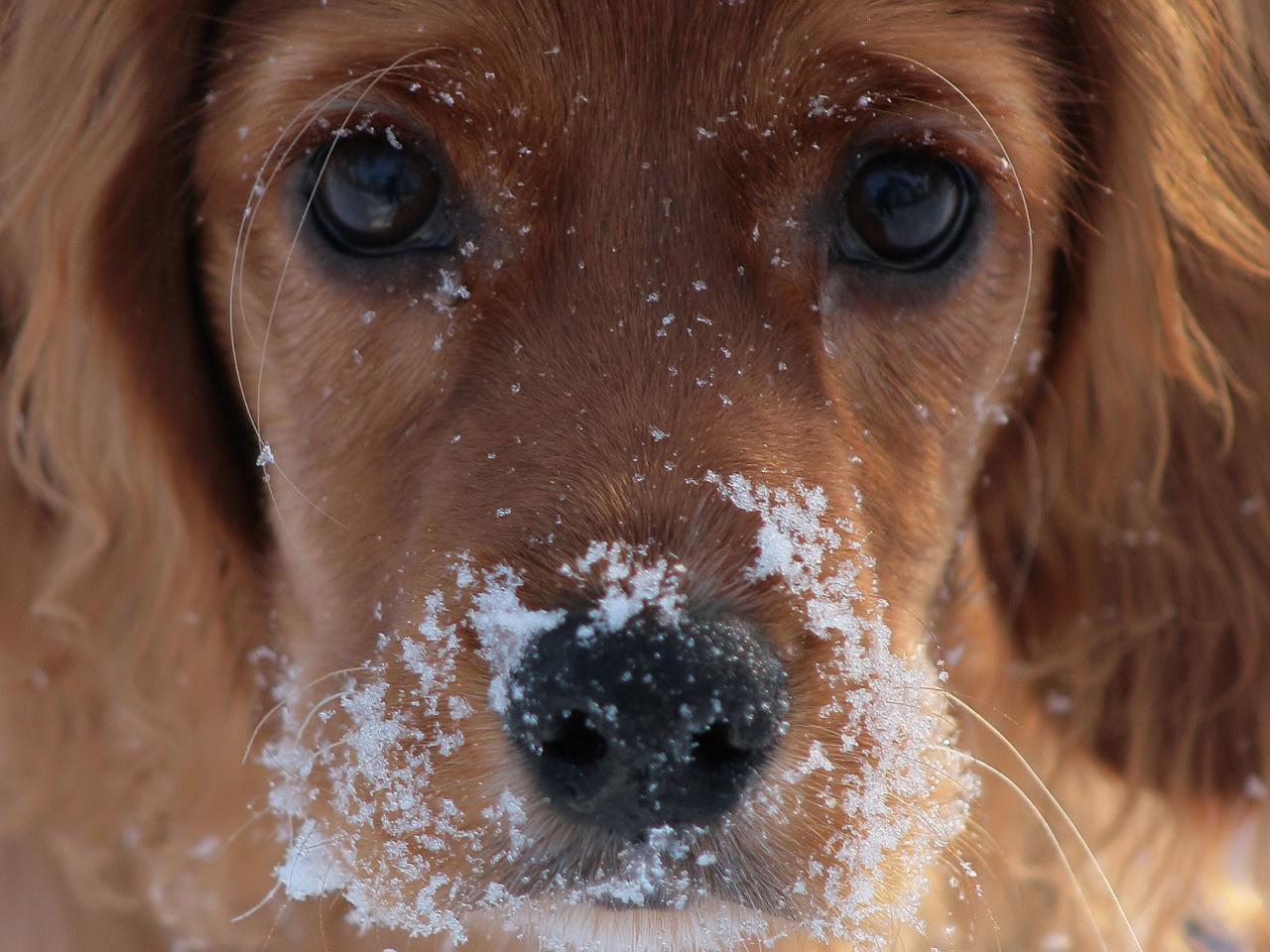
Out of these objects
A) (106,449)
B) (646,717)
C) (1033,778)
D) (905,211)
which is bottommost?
(1033,778)

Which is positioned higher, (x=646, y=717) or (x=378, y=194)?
(x=378, y=194)

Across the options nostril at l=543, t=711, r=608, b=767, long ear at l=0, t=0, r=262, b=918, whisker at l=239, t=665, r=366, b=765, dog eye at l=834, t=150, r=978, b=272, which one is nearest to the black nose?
nostril at l=543, t=711, r=608, b=767

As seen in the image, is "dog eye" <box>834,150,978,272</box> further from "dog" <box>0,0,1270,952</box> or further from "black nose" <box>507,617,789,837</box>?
"black nose" <box>507,617,789,837</box>

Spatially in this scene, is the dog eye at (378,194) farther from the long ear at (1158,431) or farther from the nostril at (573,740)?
the long ear at (1158,431)

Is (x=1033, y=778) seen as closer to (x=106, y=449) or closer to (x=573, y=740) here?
(x=573, y=740)

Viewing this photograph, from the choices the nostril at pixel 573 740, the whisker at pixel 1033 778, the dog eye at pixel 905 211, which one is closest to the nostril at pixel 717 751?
the nostril at pixel 573 740

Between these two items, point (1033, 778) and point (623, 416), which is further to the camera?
point (1033, 778)

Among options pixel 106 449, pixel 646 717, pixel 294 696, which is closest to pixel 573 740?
pixel 646 717
